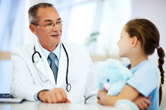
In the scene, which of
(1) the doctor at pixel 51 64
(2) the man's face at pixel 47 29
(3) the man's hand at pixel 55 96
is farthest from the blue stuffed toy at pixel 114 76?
(2) the man's face at pixel 47 29

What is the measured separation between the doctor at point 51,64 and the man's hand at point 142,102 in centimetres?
30

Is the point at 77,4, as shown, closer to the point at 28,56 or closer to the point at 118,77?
the point at 28,56

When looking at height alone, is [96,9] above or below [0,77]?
above

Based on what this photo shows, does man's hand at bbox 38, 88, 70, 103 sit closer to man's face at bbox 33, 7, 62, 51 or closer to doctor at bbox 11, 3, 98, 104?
doctor at bbox 11, 3, 98, 104

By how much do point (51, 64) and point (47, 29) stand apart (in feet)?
0.61

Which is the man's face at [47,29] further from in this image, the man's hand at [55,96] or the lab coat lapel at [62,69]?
the man's hand at [55,96]

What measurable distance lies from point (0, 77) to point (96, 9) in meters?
1.11

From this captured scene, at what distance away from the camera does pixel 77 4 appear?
1.68 m

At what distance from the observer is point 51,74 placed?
99 cm

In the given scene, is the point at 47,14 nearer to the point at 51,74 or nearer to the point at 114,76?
the point at 51,74

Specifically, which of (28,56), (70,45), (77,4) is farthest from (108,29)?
(28,56)

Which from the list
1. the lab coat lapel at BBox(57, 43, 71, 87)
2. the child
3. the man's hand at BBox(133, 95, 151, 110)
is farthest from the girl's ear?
the lab coat lapel at BBox(57, 43, 71, 87)

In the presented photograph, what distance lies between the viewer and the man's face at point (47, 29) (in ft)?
3.43

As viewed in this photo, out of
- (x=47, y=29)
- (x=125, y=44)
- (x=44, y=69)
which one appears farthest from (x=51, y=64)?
(x=125, y=44)
